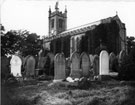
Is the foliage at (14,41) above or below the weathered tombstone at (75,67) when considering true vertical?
above

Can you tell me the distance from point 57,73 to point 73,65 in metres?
1.11

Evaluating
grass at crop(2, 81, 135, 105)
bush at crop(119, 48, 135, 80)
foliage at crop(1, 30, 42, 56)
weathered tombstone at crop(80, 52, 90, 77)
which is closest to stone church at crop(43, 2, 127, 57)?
foliage at crop(1, 30, 42, 56)

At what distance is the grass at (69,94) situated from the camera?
5508 millimetres

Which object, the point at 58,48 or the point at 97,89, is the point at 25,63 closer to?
the point at 97,89

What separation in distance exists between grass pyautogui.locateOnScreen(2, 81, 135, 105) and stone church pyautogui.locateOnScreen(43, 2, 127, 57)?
11.1 meters

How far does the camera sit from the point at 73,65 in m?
8.96

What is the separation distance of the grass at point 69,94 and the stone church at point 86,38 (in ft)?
36.4

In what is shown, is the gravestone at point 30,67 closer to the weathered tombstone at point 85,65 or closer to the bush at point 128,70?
the weathered tombstone at point 85,65

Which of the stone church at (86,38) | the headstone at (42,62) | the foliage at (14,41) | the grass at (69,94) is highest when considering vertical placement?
the stone church at (86,38)

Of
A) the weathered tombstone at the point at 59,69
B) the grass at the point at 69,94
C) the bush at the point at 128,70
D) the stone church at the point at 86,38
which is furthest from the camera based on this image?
the stone church at the point at 86,38

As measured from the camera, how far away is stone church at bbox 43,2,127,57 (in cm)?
1994

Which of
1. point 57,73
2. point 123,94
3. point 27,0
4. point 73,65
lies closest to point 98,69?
point 73,65

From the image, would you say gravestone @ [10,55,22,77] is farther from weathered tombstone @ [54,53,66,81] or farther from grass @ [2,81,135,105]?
grass @ [2,81,135,105]

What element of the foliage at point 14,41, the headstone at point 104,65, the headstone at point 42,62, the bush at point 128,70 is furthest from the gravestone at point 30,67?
the bush at point 128,70
